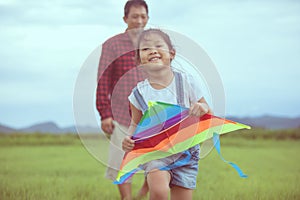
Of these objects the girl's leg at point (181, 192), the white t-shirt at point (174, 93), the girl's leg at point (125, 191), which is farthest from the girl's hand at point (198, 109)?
the girl's leg at point (125, 191)

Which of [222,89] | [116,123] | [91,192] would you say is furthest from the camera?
[91,192]

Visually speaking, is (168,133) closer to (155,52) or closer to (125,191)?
(155,52)

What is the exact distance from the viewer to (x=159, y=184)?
2229 millimetres

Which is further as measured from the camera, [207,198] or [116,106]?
[207,198]

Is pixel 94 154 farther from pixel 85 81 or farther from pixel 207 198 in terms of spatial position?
pixel 207 198

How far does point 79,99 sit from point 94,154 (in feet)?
1.00

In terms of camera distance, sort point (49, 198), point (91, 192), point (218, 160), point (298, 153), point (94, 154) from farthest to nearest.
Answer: point (298, 153)
point (218, 160)
point (91, 192)
point (49, 198)
point (94, 154)

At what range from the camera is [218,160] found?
19.8ft

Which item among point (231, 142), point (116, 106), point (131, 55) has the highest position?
point (131, 55)

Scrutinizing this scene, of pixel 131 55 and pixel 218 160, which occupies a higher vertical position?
pixel 131 55

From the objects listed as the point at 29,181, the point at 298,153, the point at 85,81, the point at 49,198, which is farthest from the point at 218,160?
the point at 85,81

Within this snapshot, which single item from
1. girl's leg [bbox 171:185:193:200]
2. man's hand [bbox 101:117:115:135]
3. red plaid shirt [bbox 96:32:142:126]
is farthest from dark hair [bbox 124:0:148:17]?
girl's leg [bbox 171:185:193:200]

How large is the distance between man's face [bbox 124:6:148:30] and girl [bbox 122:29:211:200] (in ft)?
2.23

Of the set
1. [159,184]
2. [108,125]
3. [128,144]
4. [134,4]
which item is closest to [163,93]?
[128,144]
